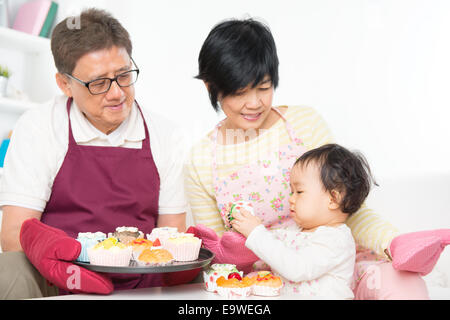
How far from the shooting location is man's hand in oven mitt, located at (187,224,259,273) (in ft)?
3.86

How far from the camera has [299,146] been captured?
1.38 meters

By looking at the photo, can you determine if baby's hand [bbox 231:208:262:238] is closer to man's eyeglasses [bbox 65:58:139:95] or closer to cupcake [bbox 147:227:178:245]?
cupcake [bbox 147:227:178:245]

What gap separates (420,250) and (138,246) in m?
0.62

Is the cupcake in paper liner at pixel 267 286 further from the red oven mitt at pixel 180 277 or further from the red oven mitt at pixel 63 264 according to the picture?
the red oven mitt at pixel 63 264

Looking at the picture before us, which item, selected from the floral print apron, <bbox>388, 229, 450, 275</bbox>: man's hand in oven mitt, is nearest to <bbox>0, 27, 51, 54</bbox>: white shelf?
the floral print apron

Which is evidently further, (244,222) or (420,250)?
(244,222)

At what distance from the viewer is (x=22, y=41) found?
105 inches

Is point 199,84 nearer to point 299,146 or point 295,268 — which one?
point 299,146

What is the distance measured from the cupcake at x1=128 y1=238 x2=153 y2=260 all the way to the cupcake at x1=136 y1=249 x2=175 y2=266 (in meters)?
0.03

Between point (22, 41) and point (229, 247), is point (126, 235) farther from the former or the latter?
point (22, 41)

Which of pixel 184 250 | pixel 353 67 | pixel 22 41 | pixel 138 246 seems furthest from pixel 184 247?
pixel 22 41

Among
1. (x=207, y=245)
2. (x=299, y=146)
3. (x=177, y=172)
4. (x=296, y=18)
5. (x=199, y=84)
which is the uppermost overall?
(x=296, y=18)
